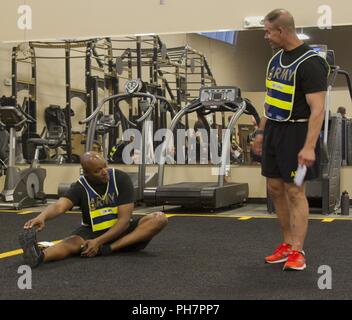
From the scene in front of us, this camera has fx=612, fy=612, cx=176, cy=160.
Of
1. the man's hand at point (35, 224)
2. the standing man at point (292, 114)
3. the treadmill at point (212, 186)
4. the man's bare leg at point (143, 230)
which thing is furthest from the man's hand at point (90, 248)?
the treadmill at point (212, 186)

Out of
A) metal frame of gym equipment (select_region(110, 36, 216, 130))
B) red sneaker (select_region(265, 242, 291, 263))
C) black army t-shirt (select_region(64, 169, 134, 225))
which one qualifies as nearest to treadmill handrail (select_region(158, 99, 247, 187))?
metal frame of gym equipment (select_region(110, 36, 216, 130))

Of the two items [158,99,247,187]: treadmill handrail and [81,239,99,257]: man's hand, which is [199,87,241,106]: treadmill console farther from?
[81,239,99,257]: man's hand

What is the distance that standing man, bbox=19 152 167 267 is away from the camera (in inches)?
153

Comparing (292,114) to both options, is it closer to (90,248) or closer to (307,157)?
(307,157)

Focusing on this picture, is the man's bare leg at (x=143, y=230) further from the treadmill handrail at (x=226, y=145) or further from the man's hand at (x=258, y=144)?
the treadmill handrail at (x=226, y=145)

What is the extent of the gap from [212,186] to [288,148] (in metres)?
3.23

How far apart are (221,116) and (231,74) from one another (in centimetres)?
61

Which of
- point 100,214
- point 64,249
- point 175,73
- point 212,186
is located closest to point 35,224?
point 64,249

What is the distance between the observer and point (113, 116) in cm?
790

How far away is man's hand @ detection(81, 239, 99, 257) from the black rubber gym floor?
39 millimetres

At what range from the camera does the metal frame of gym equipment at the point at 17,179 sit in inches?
281

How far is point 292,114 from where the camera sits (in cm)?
351

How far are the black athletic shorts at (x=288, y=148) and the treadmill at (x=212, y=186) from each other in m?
2.94

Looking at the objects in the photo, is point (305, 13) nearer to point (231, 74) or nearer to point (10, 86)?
point (231, 74)
